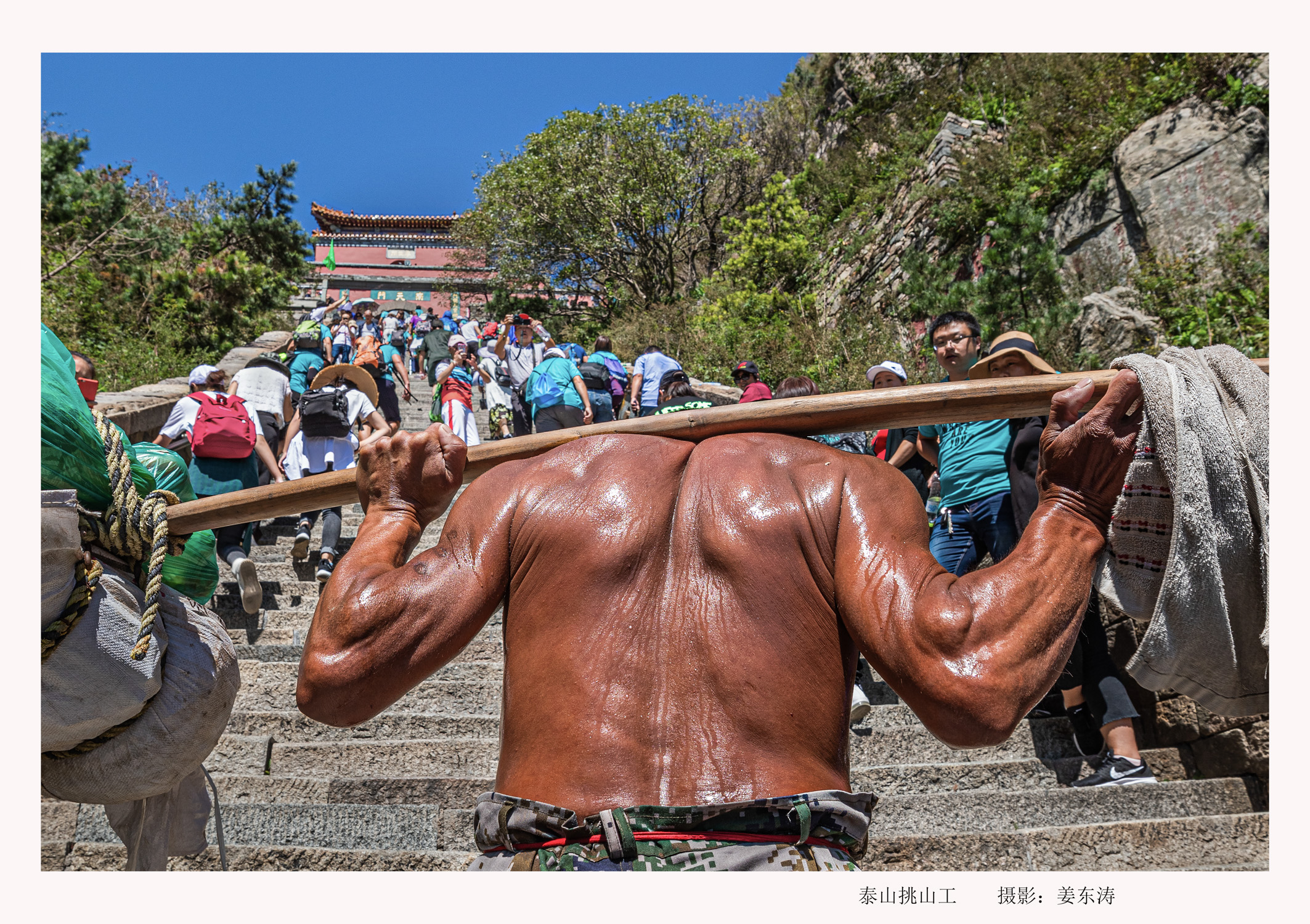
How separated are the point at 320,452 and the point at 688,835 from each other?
543 cm

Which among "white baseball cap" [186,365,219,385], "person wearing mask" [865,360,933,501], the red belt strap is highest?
"white baseball cap" [186,365,219,385]

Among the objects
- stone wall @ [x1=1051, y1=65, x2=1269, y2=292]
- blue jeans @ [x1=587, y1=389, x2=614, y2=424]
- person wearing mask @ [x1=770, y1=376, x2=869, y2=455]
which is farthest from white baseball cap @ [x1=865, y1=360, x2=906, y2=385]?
stone wall @ [x1=1051, y1=65, x2=1269, y2=292]

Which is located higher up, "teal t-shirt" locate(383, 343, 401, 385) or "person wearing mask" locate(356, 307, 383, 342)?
"person wearing mask" locate(356, 307, 383, 342)

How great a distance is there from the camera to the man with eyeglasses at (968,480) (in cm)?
397

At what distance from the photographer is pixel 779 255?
15.1 meters

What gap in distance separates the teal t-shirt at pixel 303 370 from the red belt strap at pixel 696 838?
22.9 feet

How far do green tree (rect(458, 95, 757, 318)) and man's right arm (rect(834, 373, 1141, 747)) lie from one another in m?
18.9

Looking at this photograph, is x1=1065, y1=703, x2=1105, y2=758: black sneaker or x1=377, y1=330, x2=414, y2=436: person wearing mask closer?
x1=1065, y1=703, x2=1105, y2=758: black sneaker

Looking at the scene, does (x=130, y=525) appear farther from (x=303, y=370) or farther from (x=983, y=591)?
(x=303, y=370)

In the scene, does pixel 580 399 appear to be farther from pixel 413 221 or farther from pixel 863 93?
pixel 413 221

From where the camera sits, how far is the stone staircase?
3.37 meters

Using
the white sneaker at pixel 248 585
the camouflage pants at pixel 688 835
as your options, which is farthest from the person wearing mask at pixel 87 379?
the camouflage pants at pixel 688 835

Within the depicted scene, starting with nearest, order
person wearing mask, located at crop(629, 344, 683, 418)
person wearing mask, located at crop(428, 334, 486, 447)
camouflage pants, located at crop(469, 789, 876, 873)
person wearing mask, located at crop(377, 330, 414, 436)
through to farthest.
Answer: camouflage pants, located at crop(469, 789, 876, 873)
person wearing mask, located at crop(428, 334, 486, 447)
person wearing mask, located at crop(629, 344, 683, 418)
person wearing mask, located at crop(377, 330, 414, 436)

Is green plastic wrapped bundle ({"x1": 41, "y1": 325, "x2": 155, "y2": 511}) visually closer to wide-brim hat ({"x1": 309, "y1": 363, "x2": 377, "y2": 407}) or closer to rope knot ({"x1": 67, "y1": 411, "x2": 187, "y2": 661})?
rope knot ({"x1": 67, "y1": 411, "x2": 187, "y2": 661})
